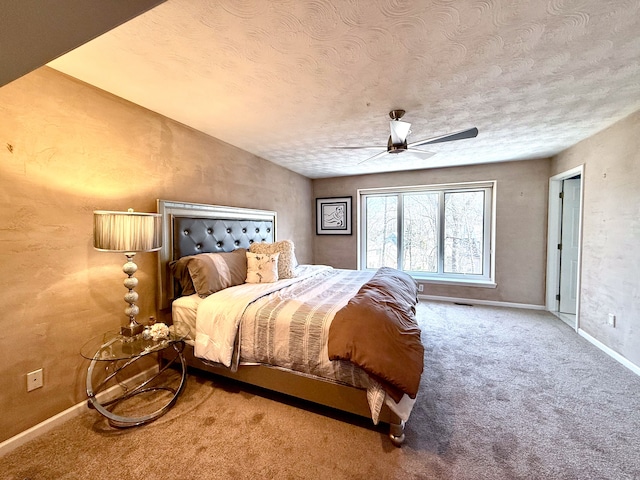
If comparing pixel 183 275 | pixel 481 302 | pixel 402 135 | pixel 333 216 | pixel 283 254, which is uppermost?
pixel 402 135

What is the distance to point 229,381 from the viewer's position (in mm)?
2277

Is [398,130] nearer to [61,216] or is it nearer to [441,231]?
[61,216]

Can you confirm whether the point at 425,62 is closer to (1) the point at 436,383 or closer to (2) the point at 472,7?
(2) the point at 472,7

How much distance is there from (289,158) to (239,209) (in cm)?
115

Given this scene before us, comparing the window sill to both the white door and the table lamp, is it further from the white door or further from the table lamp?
the table lamp

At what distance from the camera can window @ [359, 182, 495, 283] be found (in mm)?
4484

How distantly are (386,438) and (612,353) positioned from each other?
2.72m

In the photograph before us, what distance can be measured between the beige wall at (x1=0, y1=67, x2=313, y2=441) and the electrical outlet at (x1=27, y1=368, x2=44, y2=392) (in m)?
0.03

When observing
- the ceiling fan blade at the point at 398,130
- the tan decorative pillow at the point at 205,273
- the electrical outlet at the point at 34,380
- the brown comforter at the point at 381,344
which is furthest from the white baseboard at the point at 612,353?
the electrical outlet at the point at 34,380

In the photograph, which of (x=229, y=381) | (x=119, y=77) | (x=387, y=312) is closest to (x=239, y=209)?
(x=119, y=77)

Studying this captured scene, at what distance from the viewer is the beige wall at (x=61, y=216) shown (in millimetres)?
1567

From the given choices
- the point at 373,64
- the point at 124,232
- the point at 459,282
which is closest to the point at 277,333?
the point at 124,232

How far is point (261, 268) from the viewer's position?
2.80 meters

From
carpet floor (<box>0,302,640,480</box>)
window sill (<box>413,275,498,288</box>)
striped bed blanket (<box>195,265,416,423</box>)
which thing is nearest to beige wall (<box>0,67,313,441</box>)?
carpet floor (<box>0,302,640,480</box>)
